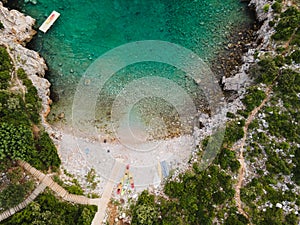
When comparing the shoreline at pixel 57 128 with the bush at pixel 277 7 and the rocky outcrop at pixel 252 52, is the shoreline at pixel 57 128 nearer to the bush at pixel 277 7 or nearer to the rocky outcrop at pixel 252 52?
the rocky outcrop at pixel 252 52

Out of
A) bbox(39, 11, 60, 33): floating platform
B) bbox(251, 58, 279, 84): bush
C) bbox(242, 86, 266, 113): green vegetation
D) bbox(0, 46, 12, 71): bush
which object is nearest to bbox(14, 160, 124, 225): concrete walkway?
bbox(0, 46, 12, 71): bush

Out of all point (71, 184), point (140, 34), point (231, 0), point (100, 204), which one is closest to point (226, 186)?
point (100, 204)

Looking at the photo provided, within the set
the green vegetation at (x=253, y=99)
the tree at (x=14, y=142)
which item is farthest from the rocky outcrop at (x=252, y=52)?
the tree at (x=14, y=142)

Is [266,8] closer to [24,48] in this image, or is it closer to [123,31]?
[123,31]

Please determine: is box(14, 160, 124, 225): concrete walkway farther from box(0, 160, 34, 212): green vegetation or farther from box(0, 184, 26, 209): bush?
box(0, 184, 26, 209): bush

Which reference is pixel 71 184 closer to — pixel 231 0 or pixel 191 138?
pixel 191 138

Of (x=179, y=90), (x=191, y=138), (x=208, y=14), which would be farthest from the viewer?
(x=208, y=14)

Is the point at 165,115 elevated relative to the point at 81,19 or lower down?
lower down
